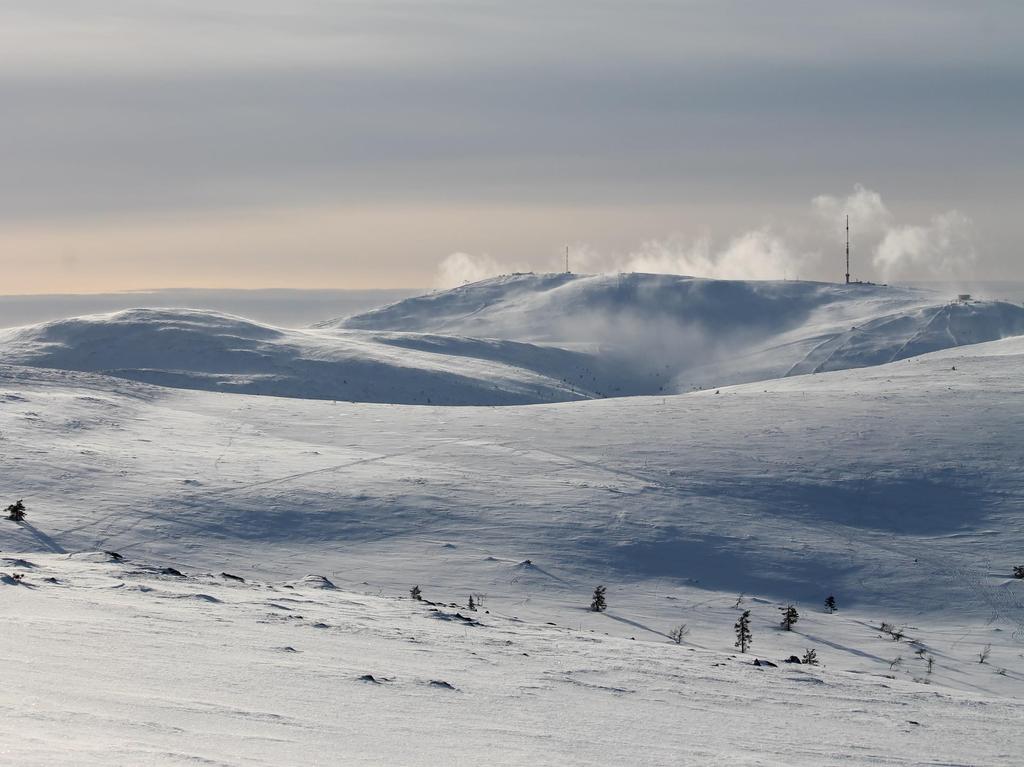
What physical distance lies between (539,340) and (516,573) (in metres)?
72.3

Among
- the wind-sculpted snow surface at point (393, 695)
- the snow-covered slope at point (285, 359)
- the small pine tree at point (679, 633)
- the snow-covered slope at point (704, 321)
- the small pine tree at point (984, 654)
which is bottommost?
the small pine tree at point (984, 654)

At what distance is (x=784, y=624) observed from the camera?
1712 centimetres

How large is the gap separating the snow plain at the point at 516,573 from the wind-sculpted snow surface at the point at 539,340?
29.7 meters

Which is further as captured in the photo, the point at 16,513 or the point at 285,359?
the point at 285,359

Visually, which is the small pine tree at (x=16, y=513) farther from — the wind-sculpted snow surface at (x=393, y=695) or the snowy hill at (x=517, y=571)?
the wind-sculpted snow surface at (x=393, y=695)

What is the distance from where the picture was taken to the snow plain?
28.1 feet

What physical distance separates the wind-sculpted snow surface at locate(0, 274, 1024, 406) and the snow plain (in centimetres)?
2970

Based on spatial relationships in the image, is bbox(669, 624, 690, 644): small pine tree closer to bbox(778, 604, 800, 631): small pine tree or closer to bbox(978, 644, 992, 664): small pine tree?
bbox(778, 604, 800, 631): small pine tree

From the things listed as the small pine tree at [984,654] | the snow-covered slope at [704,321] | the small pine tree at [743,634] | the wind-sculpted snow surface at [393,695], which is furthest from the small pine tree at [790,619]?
the snow-covered slope at [704,321]

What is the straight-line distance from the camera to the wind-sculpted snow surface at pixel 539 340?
6619 centimetres

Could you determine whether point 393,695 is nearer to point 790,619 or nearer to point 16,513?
point 790,619

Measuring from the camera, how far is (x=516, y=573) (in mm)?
19031

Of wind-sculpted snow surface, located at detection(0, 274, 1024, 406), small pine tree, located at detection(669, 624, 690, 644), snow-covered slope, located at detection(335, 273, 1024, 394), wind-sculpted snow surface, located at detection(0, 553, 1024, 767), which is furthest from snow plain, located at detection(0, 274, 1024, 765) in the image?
snow-covered slope, located at detection(335, 273, 1024, 394)

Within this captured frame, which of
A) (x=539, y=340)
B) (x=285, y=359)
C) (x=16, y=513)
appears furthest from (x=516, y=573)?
(x=539, y=340)
